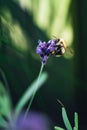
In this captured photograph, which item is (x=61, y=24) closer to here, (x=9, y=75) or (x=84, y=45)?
(x=84, y=45)

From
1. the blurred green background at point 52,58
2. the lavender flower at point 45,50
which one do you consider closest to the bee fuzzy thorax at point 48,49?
the lavender flower at point 45,50

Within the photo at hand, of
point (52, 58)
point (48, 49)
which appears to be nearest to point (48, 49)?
point (48, 49)

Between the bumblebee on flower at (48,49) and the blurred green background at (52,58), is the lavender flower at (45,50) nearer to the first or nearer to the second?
the bumblebee on flower at (48,49)

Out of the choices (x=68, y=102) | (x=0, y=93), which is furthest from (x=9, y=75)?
(x=0, y=93)

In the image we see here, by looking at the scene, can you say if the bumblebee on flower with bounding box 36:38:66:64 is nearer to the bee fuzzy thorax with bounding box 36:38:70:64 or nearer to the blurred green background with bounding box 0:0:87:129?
the bee fuzzy thorax with bounding box 36:38:70:64

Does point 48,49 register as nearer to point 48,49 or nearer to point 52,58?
point 48,49

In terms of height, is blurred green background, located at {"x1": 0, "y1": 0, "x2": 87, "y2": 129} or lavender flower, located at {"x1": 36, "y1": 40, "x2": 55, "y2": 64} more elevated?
blurred green background, located at {"x1": 0, "y1": 0, "x2": 87, "y2": 129}

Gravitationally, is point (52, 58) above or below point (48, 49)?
above

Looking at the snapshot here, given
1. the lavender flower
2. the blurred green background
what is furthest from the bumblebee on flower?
the blurred green background
